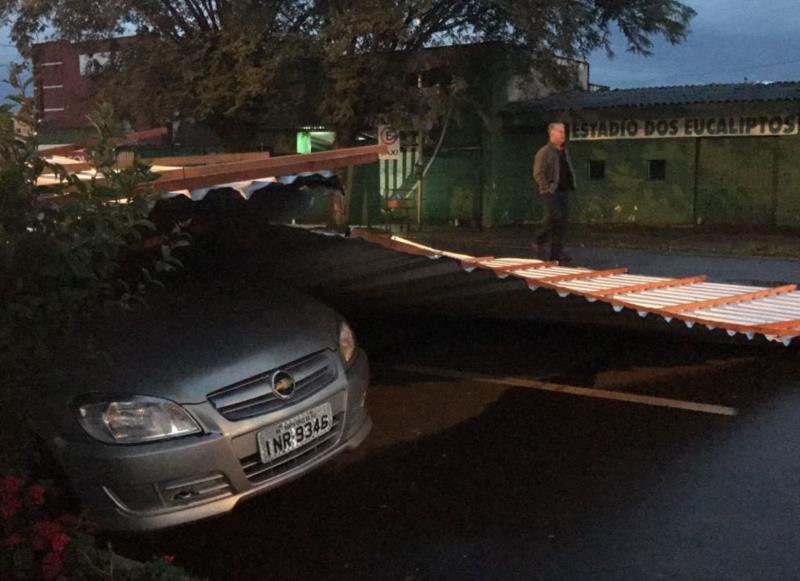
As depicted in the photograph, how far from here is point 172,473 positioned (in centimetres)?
393

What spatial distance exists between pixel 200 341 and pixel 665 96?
2013cm

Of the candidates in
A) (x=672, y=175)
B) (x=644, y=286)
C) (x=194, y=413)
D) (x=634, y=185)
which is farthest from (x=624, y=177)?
(x=194, y=413)

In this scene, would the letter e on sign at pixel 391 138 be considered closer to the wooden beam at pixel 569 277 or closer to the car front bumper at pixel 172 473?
the wooden beam at pixel 569 277

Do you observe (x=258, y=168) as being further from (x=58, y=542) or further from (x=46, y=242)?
(x=58, y=542)

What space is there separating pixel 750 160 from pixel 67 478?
66.1 ft

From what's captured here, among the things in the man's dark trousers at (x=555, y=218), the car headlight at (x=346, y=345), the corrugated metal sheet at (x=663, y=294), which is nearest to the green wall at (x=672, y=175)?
the man's dark trousers at (x=555, y=218)

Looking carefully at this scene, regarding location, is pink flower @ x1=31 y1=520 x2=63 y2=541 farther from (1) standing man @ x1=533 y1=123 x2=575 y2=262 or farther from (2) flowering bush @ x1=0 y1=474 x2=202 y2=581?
(1) standing man @ x1=533 y1=123 x2=575 y2=262

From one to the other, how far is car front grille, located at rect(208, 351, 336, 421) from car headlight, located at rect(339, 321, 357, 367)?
7.0 inches

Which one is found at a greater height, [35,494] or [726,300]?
[726,300]

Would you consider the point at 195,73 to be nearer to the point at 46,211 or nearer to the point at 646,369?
the point at 646,369

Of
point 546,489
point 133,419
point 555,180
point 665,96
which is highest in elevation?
point 665,96

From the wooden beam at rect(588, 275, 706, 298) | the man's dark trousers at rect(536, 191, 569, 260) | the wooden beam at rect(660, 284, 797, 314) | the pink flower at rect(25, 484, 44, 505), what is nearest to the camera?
the pink flower at rect(25, 484, 44, 505)

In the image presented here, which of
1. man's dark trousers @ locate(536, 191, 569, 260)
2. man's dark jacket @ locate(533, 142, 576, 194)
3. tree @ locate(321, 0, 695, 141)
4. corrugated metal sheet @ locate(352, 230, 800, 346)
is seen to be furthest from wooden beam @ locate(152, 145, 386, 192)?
tree @ locate(321, 0, 695, 141)

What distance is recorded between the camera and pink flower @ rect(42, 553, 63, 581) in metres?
3.19
